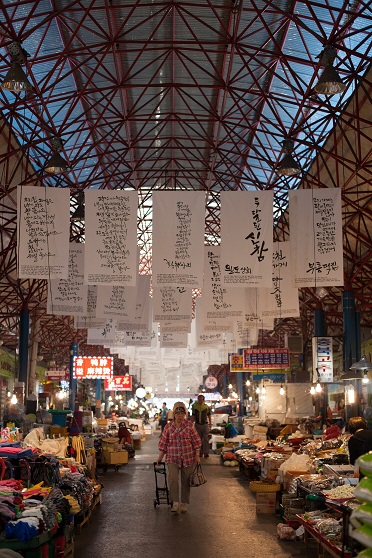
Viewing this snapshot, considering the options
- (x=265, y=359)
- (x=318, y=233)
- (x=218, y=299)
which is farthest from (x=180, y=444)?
(x=265, y=359)

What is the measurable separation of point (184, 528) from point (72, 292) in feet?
30.4

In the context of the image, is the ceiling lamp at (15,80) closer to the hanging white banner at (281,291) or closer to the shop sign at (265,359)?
the hanging white banner at (281,291)

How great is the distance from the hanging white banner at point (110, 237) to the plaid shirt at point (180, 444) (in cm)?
270

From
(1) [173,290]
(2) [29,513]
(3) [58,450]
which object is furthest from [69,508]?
(1) [173,290]

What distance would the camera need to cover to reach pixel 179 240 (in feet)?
47.2

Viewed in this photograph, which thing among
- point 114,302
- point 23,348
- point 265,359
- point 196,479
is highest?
point 114,302

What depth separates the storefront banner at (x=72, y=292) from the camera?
19.7 metres

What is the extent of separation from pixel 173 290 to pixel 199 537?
10.5m

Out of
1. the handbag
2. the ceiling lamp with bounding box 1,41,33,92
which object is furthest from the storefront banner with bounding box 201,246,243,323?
the ceiling lamp with bounding box 1,41,33,92

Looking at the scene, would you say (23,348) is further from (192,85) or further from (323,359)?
(192,85)

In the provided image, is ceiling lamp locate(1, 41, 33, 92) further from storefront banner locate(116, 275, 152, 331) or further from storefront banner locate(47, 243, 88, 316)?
storefront banner locate(116, 275, 152, 331)

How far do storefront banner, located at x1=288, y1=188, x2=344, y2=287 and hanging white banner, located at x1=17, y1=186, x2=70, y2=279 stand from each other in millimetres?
4390

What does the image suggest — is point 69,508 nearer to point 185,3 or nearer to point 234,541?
point 234,541

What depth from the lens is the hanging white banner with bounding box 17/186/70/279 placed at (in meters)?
14.2
